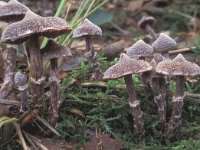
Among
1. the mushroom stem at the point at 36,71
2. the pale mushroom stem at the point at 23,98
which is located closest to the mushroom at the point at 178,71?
the mushroom stem at the point at 36,71

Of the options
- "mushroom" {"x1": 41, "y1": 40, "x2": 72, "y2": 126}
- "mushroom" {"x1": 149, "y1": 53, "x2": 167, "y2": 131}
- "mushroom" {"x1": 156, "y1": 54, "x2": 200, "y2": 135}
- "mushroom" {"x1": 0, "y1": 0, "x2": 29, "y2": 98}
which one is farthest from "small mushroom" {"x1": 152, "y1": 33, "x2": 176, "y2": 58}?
"mushroom" {"x1": 0, "y1": 0, "x2": 29, "y2": 98}

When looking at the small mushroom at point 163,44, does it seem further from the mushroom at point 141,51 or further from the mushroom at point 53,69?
the mushroom at point 53,69

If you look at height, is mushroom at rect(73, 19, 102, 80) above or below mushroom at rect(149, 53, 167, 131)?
above

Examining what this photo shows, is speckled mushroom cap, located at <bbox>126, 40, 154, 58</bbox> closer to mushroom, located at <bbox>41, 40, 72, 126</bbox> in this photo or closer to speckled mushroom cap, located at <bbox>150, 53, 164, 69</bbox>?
speckled mushroom cap, located at <bbox>150, 53, 164, 69</bbox>

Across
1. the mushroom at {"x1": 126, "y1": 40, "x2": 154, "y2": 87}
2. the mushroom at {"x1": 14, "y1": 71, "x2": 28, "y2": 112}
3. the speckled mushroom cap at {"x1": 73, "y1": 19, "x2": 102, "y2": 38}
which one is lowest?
the mushroom at {"x1": 14, "y1": 71, "x2": 28, "y2": 112}

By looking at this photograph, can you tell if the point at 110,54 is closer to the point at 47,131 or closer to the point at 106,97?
the point at 106,97
